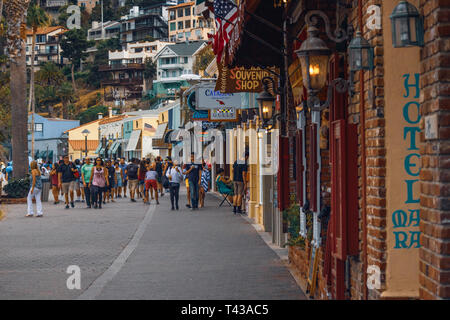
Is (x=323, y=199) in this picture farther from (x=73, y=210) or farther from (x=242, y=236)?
(x=73, y=210)

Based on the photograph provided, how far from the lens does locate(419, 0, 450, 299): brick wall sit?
179 inches

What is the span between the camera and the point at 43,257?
43.5ft

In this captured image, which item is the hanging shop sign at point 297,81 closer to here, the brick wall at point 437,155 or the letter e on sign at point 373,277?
the letter e on sign at point 373,277

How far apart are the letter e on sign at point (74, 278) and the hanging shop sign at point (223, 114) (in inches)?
575

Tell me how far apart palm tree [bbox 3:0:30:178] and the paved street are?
12.1 metres

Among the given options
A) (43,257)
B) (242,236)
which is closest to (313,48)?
(43,257)

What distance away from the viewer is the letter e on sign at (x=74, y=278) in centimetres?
1008

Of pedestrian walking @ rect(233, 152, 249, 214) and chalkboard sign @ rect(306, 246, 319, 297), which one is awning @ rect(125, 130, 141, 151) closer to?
pedestrian walking @ rect(233, 152, 249, 214)

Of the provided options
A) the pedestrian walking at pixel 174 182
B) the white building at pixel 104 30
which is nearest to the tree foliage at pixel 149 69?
the white building at pixel 104 30

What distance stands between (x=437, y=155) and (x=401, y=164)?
140 centimetres

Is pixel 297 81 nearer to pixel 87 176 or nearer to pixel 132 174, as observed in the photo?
pixel 87 176

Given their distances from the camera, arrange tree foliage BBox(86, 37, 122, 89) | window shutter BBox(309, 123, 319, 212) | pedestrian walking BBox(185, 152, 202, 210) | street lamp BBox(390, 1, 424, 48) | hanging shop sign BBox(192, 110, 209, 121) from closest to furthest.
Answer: street lamp BBox(390, 1, 424, 48) < window shutter BBox(309, 123, 319, 212) < pedestrian walking BBox(185, 152, 202, 210) < hanging shop sign BBox(192, 110, 209, 121) < tree foliage BBox(86, 37, 122, 89)

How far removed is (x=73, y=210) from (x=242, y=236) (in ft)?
36.1

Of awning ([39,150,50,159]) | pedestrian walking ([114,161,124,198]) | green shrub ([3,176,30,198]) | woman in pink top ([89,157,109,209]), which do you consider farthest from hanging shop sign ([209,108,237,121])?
awning ([39,150,50,159])
